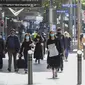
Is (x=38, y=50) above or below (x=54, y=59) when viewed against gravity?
below

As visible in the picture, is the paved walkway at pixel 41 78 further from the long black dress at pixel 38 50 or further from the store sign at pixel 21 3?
the store sign at pixel 21 3

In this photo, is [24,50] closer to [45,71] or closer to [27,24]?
[45,71]


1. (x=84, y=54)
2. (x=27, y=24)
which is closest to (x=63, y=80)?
(x=84, y=54)

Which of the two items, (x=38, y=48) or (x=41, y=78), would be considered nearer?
(x=41, y=78)

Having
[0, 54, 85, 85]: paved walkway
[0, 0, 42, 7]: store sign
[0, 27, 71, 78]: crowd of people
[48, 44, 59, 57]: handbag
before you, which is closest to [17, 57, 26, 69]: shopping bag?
[0, 27, 71, 78]: crowd of people

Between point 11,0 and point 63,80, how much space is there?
3.93 m

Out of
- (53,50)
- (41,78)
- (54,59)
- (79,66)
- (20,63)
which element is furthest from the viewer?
(20,63)

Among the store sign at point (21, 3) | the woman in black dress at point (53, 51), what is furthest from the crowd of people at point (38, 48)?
the store sign at point (21, 3)

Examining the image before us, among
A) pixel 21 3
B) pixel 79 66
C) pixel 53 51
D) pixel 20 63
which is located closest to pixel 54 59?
pixel 53 51

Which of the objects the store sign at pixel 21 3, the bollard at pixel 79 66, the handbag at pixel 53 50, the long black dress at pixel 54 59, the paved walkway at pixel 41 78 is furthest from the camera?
the store sign at pixel 21 3

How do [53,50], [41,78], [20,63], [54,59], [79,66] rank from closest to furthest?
[79,66] → [53,50] → [54,59] → [41,78] → [20,63]

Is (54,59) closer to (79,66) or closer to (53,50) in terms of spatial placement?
(53,50)

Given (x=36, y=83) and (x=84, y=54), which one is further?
(x=84, y=54)

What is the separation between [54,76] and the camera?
14852 millimetres
